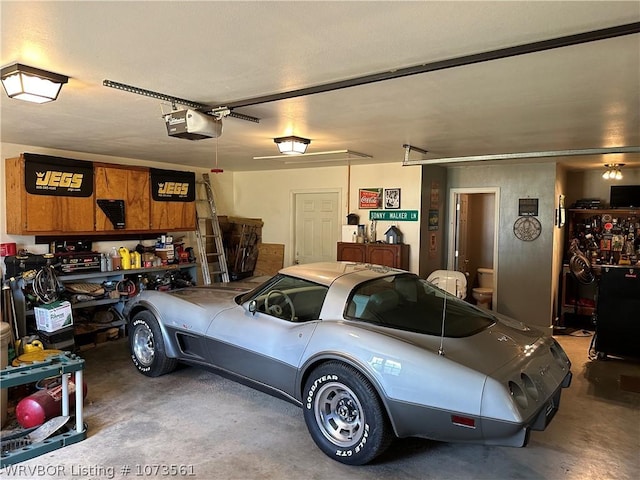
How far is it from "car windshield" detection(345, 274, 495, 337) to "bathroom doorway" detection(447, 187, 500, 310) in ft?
12.3

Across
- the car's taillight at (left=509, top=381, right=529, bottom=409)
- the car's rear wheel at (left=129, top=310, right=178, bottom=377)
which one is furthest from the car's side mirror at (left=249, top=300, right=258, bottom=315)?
the car's taillight at (left=509, top=381, right=529, bottom=409)

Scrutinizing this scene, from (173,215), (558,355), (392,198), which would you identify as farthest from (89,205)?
(558,355)

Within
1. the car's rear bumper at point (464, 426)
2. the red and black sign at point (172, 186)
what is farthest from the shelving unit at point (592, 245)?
the red and black sign at point (172, 186)

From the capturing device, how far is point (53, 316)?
15.2ft

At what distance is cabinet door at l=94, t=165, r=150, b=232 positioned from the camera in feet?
18.1

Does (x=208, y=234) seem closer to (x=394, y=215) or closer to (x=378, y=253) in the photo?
(x=378, y=253)

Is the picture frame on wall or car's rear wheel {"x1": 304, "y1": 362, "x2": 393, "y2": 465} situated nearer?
car's rear wheel {"x1": 304, "y1": 362, "x2": 393, "y2": 465}

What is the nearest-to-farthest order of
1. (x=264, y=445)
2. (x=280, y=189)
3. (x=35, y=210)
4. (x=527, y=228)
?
1. (x=264, y=445)
2. (x=35, y=210)
3. (x=527, y=228)
4. (x=280, y=189)

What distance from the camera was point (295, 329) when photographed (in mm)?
3201

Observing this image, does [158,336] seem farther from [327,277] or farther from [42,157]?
[42,157]

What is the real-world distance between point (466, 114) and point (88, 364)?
4559 millimetres

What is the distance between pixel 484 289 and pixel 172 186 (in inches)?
201

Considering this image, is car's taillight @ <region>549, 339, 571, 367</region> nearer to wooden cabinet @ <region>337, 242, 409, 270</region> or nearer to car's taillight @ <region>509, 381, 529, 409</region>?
car's taillight @ <region>509, 381, 529, 409</region>

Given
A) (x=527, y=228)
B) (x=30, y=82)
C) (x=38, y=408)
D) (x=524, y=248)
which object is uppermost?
(x=30, y=82)
